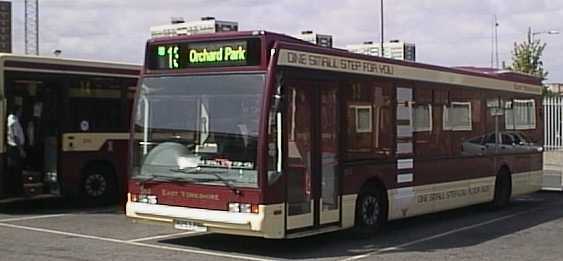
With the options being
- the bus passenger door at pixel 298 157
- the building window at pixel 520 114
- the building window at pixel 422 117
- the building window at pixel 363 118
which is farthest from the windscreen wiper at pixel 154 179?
the building window at pixel 520 114

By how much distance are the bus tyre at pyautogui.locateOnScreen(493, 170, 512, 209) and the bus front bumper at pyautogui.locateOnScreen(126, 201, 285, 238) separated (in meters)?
7.88

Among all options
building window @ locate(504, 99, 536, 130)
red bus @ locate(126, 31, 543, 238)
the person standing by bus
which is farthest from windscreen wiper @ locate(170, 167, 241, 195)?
building window @ locate(504, 99, 536, 130)

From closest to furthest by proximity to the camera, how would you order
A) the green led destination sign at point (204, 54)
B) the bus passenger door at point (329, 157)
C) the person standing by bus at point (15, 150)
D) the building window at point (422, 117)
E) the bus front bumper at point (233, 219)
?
the bus front bumper at point (233, 219) → the green led destination sign at point (204, 54) → the bus passenger door at point (329, 157) → the building window at point (422, 117) → the person standing by bus at point (15, 150)

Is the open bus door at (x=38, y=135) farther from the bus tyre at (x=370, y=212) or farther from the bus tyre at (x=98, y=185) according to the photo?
the bus tyre at (x=370, y=212)

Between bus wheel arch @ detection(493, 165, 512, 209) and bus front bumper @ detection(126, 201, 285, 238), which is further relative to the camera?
bus wheel arch @ detection(493, 165, 512, 209)

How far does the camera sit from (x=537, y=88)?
20.5 metres

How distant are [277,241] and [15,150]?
6421 mm

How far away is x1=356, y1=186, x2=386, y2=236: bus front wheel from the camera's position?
13.6 m

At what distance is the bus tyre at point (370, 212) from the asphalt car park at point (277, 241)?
0.18 metres

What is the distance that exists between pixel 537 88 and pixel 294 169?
33.8ft

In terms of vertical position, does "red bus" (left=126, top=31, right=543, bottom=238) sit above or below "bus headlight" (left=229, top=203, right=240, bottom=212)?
above

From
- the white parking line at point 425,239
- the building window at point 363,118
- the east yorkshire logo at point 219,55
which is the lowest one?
the white parking line at point 425,239

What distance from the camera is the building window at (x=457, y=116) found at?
635 inches

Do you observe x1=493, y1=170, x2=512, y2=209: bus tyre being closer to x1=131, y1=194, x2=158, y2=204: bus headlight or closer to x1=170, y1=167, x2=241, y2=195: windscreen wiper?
x1=170, y1=167, x2=241, y2=195: windscreen wiper
